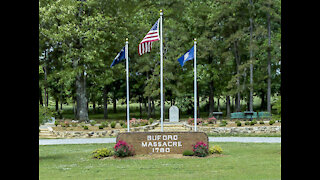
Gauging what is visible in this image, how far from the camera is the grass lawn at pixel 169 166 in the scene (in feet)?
41.3

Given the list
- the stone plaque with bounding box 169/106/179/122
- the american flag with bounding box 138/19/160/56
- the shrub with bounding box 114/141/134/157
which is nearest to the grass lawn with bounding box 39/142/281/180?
the shrub with bounding box 114/141/134/157

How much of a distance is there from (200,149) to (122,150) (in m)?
3.14

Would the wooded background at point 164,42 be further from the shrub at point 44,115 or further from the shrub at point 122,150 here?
the shrub at point 122,150

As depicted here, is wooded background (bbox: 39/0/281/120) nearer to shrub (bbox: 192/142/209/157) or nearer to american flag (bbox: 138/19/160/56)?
american flag (bbox: 138/19/160/56)

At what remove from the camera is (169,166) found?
14.4 meters

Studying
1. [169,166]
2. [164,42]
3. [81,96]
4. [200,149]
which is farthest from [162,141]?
[164,42]

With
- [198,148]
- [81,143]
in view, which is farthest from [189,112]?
[198,148]

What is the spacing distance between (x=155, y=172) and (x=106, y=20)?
23.4 m

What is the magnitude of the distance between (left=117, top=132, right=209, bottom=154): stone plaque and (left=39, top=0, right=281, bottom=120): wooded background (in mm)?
17634

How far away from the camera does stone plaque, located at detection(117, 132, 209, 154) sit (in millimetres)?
17188

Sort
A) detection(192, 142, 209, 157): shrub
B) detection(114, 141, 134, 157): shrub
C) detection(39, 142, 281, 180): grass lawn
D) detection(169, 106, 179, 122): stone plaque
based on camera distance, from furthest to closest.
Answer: detection(169, 106, 179, 122): stone plaque, detection(114, 141, 134, 157): shrub, detection(192, 142, 209, 157): shrub, detection(39, 142, 281, 180): grass lawn

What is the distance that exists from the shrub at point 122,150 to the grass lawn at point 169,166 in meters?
0.47

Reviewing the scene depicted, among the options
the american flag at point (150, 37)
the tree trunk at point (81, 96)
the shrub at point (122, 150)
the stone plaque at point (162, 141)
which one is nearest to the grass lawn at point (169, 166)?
the shrub at point (122, 150)

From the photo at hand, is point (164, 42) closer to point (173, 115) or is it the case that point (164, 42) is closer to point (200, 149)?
point (173, 115)
